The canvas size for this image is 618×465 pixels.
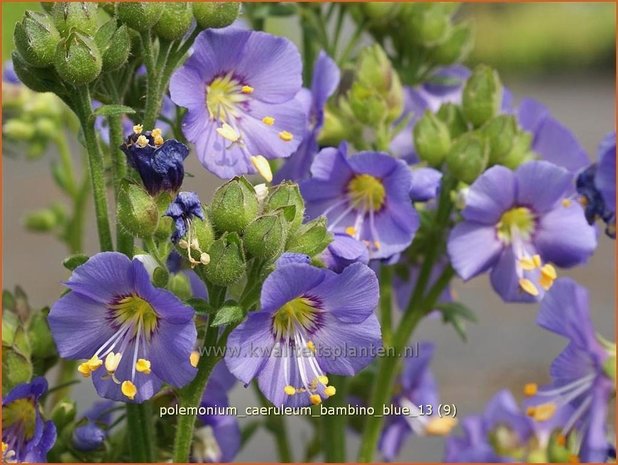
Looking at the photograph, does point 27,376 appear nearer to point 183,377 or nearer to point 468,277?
point 183,377

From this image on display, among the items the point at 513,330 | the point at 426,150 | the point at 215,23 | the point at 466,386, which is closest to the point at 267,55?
the point at 215,23

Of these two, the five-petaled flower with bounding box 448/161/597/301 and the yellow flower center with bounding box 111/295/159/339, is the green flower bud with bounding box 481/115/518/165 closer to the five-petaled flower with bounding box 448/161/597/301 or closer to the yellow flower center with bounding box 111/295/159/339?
the five-petaled flower with bounding box 448/161/597/301

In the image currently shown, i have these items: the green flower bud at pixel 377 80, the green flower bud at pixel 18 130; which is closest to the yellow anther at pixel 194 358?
the green flower bud at pixel 377 80

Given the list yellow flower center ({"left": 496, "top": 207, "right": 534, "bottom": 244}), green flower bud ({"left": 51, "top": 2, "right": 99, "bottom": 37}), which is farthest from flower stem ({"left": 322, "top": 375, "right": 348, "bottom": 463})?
green flower bud ({"left": 51, "top": 2, "right": 99, "bottom": 37})

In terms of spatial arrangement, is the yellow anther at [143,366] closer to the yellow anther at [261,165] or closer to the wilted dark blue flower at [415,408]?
the yellow anther at [261,165]

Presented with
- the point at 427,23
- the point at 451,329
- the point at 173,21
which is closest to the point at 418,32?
the point at 427,23
